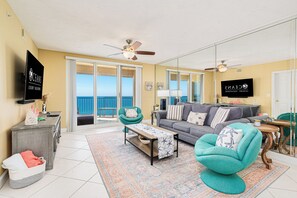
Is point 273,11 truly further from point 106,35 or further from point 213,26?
point 106,35

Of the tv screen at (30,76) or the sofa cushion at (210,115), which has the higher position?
the tv screen at (30,76)

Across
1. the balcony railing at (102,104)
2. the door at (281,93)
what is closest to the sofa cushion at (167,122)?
the balcony railing at (102,104)

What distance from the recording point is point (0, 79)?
1.81 metres

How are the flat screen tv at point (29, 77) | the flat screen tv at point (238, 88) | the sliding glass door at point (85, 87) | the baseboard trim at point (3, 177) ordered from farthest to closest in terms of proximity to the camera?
1. the sliding glass door at point (85, 87)
2. the flat screen tv at point (238, 88)
3. the flat screen tv at point (29, 77)
4. the baseboard trim at point (3, 177)

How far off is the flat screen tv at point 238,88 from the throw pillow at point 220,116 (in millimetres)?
751

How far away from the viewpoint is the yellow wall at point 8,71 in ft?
6.10

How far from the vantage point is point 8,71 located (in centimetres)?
207

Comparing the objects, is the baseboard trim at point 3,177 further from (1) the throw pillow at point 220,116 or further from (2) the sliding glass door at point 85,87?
(1) the throw pillow at point 220,116

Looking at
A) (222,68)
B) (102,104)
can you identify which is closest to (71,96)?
(102,104)

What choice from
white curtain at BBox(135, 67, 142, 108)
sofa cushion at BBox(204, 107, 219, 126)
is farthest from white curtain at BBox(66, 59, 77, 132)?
sofa cushion at BBox(204, 107, 219, 126)

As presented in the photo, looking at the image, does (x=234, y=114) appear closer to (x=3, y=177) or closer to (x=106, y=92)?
(x=3, y=177)

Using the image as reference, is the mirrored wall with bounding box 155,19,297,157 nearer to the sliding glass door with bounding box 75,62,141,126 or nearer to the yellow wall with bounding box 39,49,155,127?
the sliding glass door with bounding box 75,62,141,126

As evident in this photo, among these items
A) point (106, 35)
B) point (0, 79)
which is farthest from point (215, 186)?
point (106, 35)

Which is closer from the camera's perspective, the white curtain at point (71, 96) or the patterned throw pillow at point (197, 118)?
the patterned throw pillow at point (197, 118)
